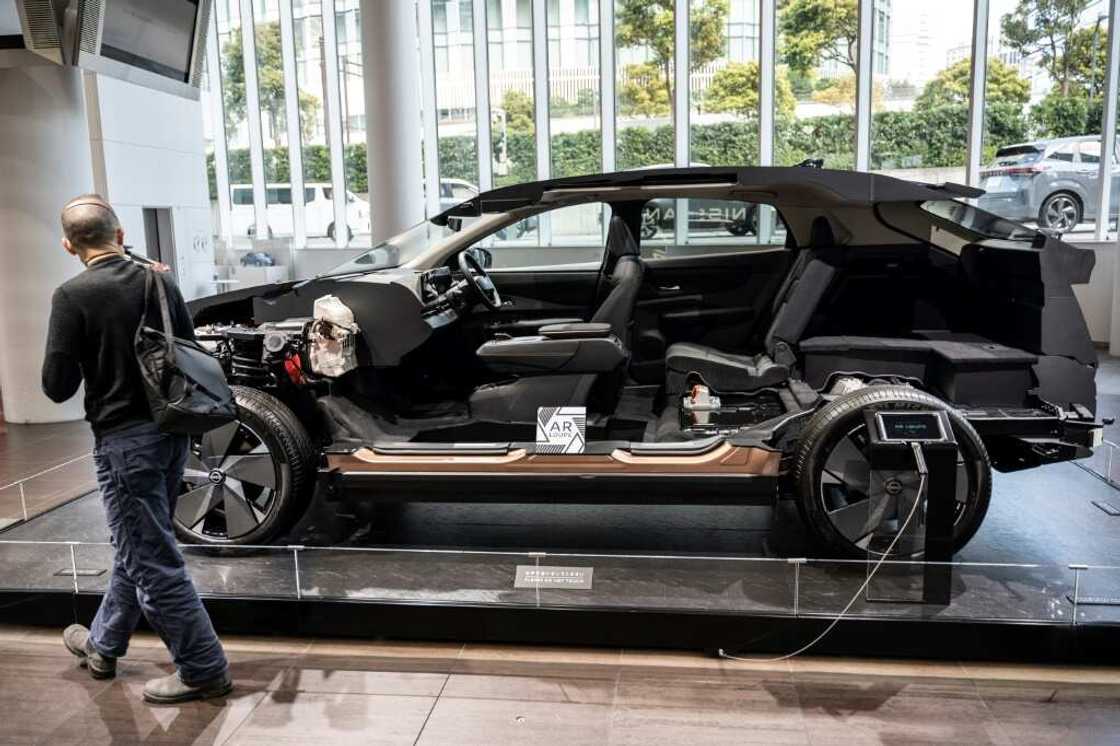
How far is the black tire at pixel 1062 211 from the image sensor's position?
10.3 meters

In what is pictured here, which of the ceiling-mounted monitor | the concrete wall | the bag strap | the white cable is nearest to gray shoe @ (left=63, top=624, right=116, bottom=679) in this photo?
the bag strap

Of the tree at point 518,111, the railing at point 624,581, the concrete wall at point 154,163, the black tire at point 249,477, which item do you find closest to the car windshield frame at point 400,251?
the black tire at point 249,477

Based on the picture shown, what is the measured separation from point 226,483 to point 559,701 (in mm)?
1774

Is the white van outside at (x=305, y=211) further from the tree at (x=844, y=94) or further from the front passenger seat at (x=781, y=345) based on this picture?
the front passenger seat at (x=781, y=345)

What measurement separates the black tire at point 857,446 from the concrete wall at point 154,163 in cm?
763

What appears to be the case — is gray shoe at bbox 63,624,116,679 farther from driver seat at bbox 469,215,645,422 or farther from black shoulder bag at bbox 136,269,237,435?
driver seat at bbox 469,215,645,422

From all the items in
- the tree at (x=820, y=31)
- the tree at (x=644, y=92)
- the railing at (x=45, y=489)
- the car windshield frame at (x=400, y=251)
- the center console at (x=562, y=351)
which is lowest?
the railing at (x=45, y=489)

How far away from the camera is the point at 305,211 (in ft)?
46.2

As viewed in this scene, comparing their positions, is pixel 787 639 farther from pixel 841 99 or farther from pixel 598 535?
pixel 841 99

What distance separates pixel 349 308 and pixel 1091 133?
9.37 metres

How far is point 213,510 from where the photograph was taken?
3930mm

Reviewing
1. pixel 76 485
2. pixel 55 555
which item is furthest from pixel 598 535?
pixel 76 485

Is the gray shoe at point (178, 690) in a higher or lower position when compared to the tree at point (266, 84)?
lower

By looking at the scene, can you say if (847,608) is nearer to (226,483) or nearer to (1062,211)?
(226,483)
